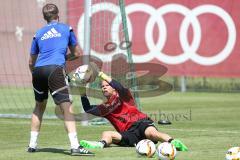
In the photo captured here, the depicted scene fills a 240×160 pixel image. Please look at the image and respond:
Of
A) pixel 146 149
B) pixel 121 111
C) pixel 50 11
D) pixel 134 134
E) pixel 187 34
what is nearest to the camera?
pixel 146 149

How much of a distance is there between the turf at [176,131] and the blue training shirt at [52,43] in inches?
59.2

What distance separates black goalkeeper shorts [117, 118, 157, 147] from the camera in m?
13.3

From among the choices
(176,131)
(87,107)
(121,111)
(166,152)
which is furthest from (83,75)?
(176,131)

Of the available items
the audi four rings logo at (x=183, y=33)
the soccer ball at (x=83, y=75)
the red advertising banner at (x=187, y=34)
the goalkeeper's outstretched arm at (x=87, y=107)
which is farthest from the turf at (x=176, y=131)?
the audi four rings logo at (x=183, y=33)

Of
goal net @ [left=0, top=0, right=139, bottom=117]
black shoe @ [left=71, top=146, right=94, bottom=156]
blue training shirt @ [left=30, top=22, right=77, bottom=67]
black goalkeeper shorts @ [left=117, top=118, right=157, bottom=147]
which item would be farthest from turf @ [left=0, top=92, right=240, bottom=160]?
goal net @ [left=0, top=0, right=139, bottom=117]

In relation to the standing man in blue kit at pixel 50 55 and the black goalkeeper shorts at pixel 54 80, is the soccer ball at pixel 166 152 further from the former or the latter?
the black goalkeeper shorts at pixel 54 80

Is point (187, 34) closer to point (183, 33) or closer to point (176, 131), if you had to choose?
point (183, 33)

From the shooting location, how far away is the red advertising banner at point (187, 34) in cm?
2714

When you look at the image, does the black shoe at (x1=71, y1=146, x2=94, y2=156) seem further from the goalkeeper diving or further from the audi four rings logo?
the audi four rings logo

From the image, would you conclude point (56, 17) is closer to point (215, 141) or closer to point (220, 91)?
point (215, 141)

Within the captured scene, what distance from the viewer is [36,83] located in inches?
493

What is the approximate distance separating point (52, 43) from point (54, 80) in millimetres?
606

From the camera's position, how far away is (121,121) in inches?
535

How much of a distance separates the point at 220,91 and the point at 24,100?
806cm
